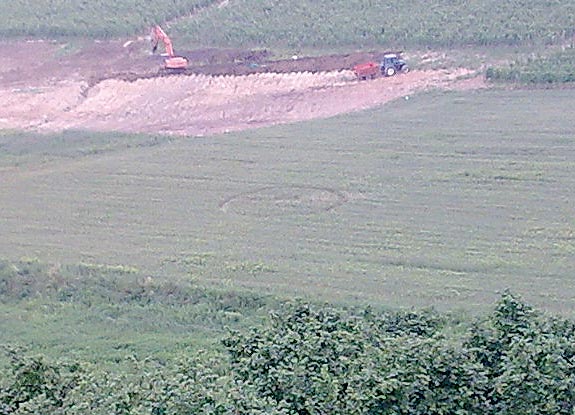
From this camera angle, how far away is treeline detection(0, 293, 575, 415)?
1169 centimetres

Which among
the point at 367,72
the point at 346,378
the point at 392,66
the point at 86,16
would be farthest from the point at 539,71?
the point at 346,378

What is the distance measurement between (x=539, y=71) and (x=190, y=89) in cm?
912

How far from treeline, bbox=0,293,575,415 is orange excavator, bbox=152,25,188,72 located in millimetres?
21862

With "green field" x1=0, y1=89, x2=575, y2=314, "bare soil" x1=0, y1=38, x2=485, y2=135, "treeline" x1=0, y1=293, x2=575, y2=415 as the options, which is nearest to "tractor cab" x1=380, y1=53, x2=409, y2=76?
"bare soil" x1=0, y1=38, x2=485, y2=135

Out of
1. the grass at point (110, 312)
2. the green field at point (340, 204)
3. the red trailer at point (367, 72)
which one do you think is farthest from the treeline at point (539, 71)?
the grass at point (110, 312)

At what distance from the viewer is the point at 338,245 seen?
20797 millimetres

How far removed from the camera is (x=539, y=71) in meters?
31.0

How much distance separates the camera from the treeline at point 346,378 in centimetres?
1169

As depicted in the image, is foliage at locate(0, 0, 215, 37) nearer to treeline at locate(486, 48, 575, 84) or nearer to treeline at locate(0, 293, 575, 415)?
treeline at locate(486, 48, 575, 84)

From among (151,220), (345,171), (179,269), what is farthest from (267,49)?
(179,269)

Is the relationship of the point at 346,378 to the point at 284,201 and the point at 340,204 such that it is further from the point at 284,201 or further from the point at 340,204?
the point at 284,201

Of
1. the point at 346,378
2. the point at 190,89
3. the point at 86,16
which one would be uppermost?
the point at 86,16

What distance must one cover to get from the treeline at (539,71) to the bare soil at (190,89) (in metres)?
0.61

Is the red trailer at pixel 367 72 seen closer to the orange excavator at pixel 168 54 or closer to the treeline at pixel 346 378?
the orange excavator at pixel 168 54
